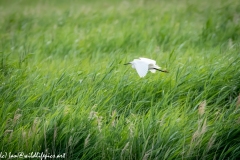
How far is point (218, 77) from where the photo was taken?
2832 mm

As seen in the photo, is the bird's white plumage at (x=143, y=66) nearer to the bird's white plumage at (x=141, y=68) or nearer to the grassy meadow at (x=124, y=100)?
the bird's white plumage at (x=141, y=68)

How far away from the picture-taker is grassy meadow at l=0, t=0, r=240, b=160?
2.12 m

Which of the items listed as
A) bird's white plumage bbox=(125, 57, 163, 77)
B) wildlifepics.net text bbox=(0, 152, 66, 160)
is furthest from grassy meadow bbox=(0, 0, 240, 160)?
bird's white plumage bbox=(125, 57, 163, 77)

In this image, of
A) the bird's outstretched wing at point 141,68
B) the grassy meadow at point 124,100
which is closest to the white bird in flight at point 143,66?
the bird's outstretched wing at point 141,68

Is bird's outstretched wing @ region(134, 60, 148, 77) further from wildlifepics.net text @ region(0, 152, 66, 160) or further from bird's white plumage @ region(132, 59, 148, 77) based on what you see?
wildlifepics.net text @ region(0, 152, 66, 160)

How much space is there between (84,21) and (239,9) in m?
3.37

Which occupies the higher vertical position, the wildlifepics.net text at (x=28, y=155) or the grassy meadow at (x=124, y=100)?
the grassy meadow at (x=124, y=100)

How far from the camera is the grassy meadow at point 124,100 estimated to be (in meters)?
2.12

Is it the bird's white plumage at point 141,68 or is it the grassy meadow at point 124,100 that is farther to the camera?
the bird's white plumage at point 141,68

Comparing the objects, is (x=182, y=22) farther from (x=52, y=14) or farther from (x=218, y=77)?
(x=52, y=14)

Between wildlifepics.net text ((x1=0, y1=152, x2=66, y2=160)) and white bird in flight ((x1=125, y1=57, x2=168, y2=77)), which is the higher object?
white bird in flight ((x1=125, y1=57, x2=168, y2=77))

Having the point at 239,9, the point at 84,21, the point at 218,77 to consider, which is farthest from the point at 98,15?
the point at 218,77

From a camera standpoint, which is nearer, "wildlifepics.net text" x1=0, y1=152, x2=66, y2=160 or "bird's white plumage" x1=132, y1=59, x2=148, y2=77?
"wildlifepics.net text" x1=0, y1=152, x2=66, y2=160

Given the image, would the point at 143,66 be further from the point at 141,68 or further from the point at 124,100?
the point at 124,100
